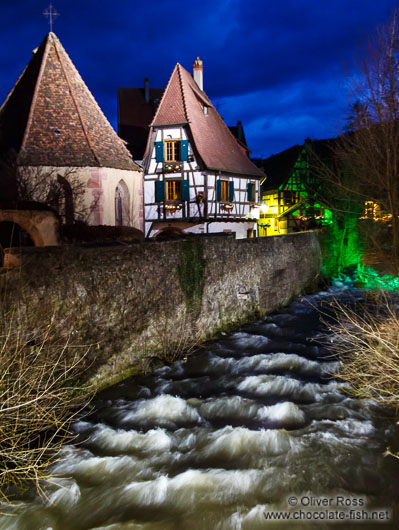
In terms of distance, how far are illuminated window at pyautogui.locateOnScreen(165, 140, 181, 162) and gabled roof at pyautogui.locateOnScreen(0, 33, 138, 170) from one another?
10.9 ft

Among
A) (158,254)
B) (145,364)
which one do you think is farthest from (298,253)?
(145,364)

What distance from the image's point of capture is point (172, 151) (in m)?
19.6

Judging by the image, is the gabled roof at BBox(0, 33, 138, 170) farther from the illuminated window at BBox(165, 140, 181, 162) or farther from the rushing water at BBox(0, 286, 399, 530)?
the rushing water at BBox(0, 286, 399, 530)

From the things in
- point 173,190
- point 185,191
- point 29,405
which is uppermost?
point 173,190

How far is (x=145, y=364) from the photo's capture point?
7.95 m

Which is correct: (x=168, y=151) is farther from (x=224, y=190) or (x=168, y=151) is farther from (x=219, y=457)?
(x=219, y=457)

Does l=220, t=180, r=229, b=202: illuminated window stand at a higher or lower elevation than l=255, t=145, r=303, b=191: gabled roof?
lower

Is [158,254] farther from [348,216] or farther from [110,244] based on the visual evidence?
[348,216]

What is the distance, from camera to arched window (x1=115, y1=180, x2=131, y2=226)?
54.7 ft

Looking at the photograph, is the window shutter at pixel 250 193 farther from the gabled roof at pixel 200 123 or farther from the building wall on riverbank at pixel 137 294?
the building wall on riverbank at pixel 137 294

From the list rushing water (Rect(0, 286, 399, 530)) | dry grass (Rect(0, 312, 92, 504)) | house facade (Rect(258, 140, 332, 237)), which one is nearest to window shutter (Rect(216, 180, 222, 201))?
house facade (Rect(258, 140, 332, 237))

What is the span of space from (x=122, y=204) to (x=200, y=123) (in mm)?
6385

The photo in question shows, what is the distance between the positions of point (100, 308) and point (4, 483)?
311 cm

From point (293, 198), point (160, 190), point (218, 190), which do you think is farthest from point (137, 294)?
point (293, 198)
